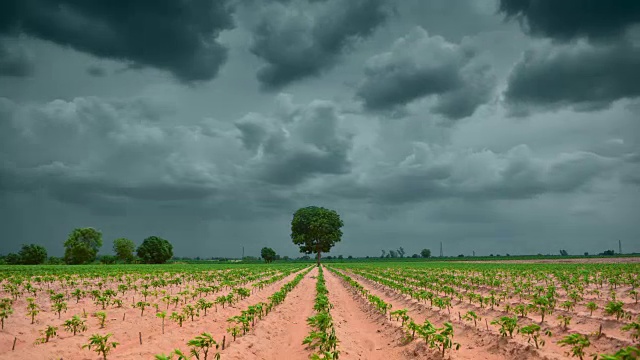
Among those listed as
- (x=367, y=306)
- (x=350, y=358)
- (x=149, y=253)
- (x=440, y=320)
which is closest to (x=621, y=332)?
(x=440, y=320)

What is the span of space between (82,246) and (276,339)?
126m

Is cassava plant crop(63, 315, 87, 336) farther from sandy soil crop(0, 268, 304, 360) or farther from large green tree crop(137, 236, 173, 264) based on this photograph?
large green tree crop(137, 236, 173, 264)

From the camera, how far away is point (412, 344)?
12000 millimetres

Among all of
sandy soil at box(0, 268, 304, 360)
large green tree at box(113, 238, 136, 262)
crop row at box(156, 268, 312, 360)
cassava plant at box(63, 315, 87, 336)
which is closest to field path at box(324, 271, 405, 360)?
crop row at box(156, 268, 312, 360)

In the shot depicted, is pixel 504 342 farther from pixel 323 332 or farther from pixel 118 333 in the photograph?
pixel 118 333

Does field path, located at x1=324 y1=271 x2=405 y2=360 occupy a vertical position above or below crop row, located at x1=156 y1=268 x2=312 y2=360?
below

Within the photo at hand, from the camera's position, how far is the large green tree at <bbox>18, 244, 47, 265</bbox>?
11370cm

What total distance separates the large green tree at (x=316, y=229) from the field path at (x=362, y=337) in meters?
69.3

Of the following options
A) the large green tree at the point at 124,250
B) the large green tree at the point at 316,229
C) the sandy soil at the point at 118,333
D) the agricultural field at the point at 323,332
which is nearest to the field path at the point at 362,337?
the agricultural field at the point at 323,332

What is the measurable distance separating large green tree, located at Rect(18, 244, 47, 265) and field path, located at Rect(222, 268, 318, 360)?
131 meters

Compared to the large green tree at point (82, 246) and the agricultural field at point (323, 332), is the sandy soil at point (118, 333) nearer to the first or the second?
the agricultural field at point (323, 332)

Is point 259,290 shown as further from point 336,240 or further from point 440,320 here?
point 336,240

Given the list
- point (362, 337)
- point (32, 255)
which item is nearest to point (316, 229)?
point (362, 337)

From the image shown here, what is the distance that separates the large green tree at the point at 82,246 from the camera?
11450 cm
